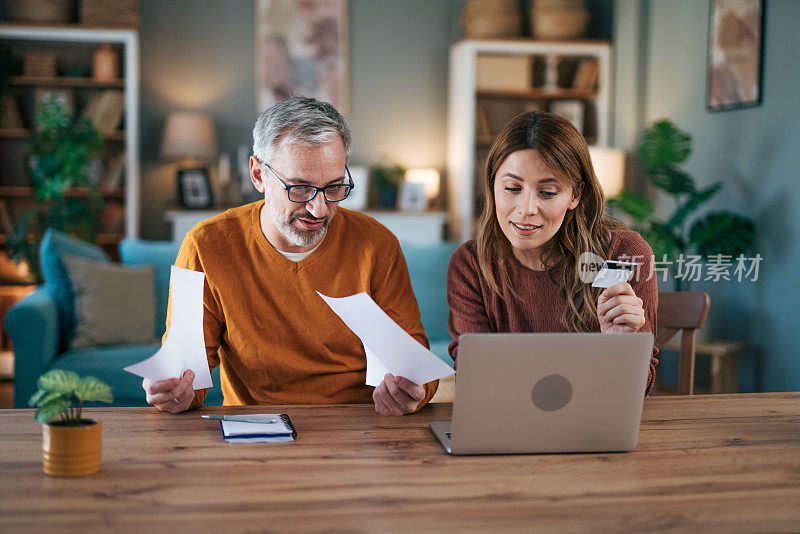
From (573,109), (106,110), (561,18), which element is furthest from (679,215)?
(106,110)

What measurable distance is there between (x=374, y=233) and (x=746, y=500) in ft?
3.26

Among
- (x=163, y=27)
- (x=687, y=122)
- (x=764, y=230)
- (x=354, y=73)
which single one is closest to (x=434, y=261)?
A: (x=764, y=230)

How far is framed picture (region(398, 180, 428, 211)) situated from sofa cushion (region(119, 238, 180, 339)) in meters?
2.05

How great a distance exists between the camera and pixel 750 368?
3885 mm

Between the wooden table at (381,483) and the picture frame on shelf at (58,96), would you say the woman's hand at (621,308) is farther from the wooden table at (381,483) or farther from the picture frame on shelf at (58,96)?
the picture frame on shelf at (58,96)

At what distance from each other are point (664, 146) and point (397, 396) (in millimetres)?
3087

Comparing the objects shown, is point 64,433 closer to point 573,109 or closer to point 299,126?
point 299,126

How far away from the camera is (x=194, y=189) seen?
16.3ft

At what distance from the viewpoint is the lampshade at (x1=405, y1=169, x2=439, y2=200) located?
537cm

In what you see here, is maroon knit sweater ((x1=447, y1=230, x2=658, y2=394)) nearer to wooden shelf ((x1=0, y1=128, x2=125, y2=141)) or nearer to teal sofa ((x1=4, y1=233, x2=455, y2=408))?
teal sofa ((x1=4, y1=233, x2=455, y2=408))

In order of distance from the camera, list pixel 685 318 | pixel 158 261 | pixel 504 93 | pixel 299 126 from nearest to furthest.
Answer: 1. pixel 299 126
2. pixel 685 318
3. pixel 158 261
4. pixel 504 93

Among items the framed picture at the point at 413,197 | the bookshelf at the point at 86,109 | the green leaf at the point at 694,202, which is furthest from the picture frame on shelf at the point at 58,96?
the green leaf at the point at 694,202

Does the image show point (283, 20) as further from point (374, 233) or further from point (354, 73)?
point (374, 233)

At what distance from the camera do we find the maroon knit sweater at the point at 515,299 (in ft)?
5.72
